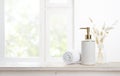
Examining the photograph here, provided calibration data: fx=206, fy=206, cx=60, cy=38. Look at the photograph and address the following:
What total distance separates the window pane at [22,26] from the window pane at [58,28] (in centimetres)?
14

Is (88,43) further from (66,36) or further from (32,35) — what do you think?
(32,35)

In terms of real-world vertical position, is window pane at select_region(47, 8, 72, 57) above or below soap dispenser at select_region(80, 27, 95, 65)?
above

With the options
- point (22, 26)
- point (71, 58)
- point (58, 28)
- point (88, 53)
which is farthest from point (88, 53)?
point (22, 26)

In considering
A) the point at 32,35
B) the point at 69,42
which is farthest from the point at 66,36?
the point at 32,35

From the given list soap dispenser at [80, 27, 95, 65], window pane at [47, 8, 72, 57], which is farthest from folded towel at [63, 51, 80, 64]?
window pane at [47, 8, 72, 57]

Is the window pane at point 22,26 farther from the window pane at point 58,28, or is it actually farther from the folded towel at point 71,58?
the folded towel at point 71,58

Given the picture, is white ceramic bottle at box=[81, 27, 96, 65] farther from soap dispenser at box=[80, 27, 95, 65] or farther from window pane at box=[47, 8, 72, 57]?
window pane at box=[47, 8, 72, 57]

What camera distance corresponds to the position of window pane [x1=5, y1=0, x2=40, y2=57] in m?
1.97

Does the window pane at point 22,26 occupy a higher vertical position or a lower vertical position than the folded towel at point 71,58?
higher

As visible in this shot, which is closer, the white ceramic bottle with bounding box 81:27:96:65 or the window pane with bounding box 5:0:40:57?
the white ceramic bottle with bounding box 81:27:96:65

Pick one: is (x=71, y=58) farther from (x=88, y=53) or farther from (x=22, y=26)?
(x=22, y=26)

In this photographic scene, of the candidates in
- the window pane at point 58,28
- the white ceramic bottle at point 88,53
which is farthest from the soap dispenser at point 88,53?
the window pane at point 58,28

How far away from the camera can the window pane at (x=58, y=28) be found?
1.94 meters

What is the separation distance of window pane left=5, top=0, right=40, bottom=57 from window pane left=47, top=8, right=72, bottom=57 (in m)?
0.14
